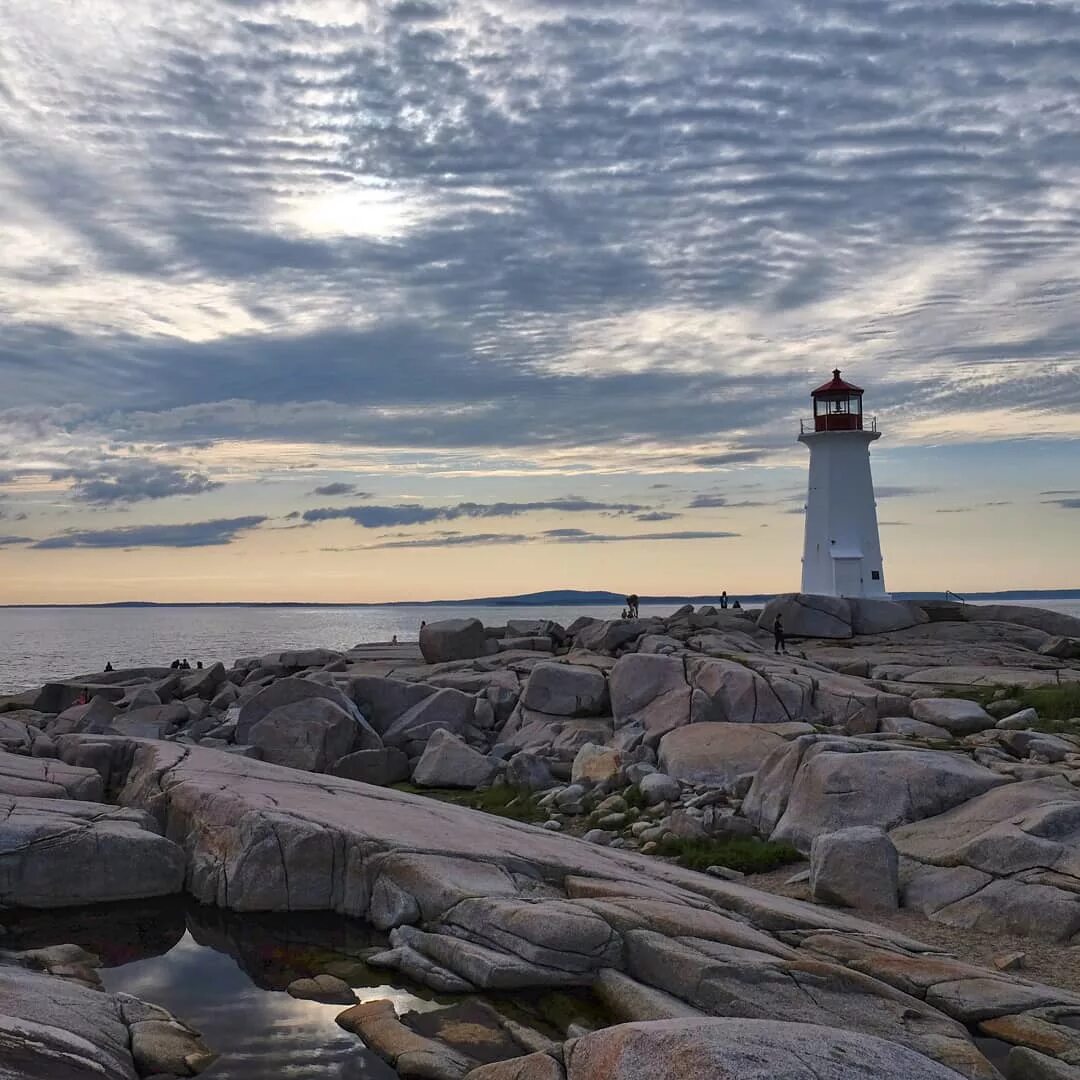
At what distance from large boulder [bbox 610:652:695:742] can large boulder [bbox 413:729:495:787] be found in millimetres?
3557

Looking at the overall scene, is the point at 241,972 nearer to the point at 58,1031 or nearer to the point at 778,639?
the point at 58,1031

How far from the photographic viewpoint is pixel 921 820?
15.1 m

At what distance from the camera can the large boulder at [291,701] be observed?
24.3 meters

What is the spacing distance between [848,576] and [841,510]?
8.82 ft

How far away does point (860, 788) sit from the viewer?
51.6 ft

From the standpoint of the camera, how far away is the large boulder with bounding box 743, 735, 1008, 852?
A: 15.4 m

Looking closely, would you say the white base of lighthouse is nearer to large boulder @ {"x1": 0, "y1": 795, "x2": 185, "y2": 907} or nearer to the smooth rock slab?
large boulder @ {"x1": 0, "y1": 795, "x2": 185, "y2": 907}

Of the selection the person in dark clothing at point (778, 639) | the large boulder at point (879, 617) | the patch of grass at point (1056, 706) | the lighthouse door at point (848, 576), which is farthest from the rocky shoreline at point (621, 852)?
the lighthouse door at point (848, 576)

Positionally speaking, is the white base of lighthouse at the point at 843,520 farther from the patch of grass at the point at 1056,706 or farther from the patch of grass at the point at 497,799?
the patch of grass at the point at 497,799

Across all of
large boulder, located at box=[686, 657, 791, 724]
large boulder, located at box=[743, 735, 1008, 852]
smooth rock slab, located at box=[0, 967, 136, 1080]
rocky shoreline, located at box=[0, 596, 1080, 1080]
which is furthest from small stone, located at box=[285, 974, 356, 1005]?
large boulder, located at box=[686, 657, 791, 724]

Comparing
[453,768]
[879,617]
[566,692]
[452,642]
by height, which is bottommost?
[453,768]

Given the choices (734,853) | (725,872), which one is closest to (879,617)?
(734,853)

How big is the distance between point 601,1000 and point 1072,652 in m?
29.2

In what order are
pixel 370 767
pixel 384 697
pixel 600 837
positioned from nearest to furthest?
1. pixel 600 837
2. pixel 370 767
3. pixel 384 697
